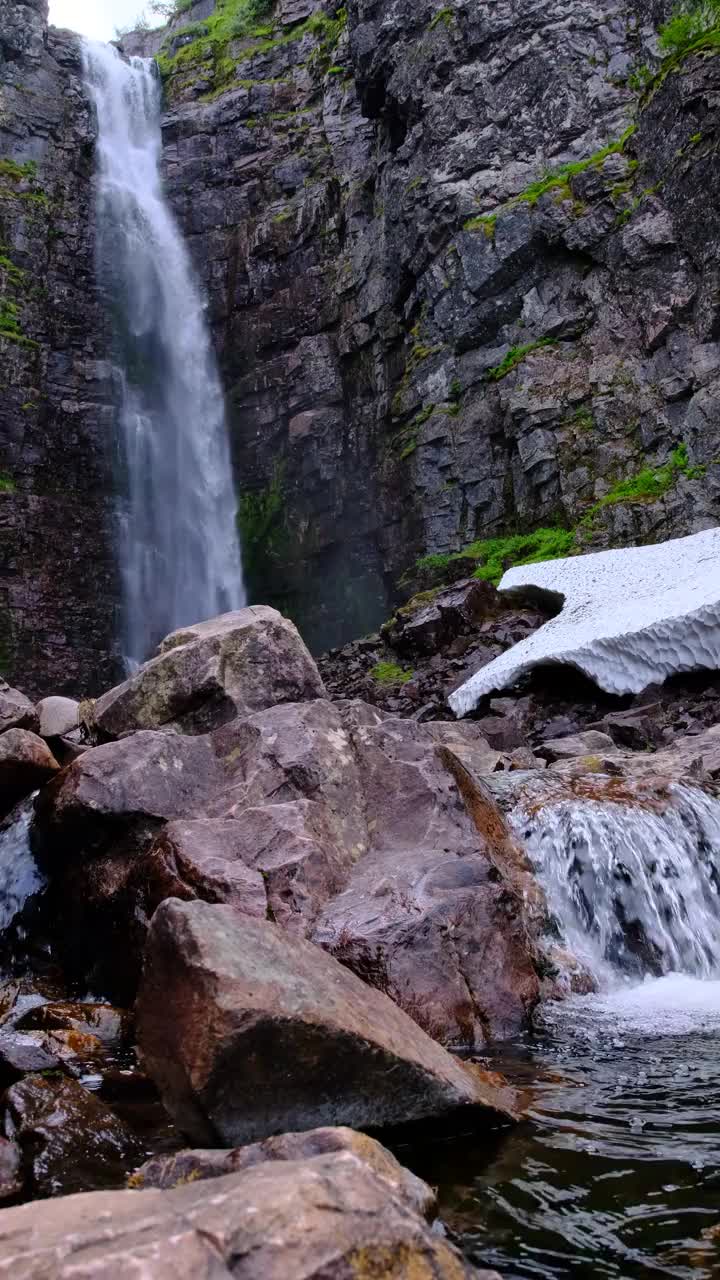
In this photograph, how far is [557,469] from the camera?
22.9 meters

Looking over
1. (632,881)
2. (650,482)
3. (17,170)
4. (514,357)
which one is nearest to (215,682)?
(632,881)

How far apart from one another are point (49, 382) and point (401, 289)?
1176 cm

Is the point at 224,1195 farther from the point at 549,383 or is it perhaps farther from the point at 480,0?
the point at 480,0

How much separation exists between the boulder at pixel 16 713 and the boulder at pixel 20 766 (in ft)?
4.14

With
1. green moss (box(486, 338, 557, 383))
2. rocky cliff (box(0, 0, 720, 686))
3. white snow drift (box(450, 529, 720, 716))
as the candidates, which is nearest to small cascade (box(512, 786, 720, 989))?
white snow drift (box(450, 529, 720, 716))

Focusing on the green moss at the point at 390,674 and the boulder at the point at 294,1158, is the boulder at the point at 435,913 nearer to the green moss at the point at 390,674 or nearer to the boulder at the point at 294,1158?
the boulder at the point at 294,1158

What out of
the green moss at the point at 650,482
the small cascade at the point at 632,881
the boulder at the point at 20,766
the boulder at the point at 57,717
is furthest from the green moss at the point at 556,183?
the boulder at the point at 20,766

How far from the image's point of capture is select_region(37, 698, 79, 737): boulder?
9820mm

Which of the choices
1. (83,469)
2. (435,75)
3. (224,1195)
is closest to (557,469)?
(435,75)

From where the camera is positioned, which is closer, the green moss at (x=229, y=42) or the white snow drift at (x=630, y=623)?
the white snow drift at (x=630, y=623)

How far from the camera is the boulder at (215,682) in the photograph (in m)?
8.17

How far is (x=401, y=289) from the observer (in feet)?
91.4

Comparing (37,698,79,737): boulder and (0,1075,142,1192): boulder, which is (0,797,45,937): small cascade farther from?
(0,1075,142,1192): boulder

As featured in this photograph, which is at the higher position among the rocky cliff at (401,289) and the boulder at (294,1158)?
the rocky cliff at (401,289)
